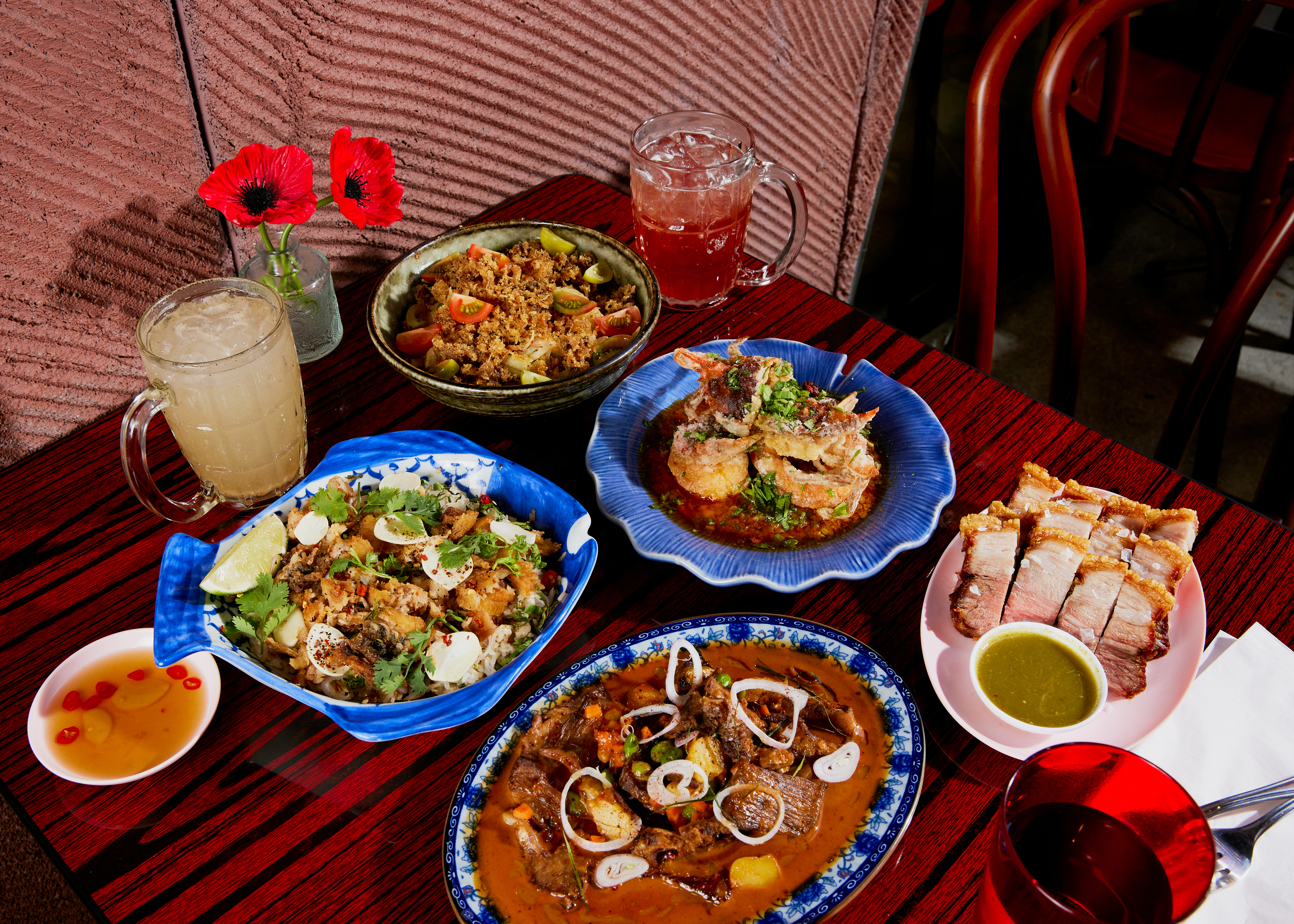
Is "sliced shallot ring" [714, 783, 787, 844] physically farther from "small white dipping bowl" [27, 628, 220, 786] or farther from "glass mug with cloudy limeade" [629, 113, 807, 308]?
"glass mug with cloudy limeade" [629, 113, 807, 308]

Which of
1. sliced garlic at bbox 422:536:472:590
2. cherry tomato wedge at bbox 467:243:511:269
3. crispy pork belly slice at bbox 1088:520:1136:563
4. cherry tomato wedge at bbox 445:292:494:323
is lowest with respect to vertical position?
sliced garlic at bbox 422:536:472:590

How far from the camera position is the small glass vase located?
5.88 feet

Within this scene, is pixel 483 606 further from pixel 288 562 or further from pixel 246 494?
pixel 246 494

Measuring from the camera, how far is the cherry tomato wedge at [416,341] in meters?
1.79

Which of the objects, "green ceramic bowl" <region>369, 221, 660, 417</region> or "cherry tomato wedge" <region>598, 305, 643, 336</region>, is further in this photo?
"cherry tomato wedge" <region>598, 305, 643, 336</region>

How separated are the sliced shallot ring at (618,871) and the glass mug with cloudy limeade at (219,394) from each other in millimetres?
948

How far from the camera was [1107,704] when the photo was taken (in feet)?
4.21

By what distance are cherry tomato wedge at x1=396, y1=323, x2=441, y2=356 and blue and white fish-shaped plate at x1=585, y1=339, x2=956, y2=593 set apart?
38cm

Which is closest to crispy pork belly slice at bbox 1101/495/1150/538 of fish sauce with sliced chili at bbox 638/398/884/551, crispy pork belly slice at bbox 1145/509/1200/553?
crispy pork belly slice at bbox 1145/509/1200/553

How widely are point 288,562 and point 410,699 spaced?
12.5 inches

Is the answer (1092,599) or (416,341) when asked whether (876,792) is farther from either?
(416,341)

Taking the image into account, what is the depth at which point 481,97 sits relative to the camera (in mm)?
2316

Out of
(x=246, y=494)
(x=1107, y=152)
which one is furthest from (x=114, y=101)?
(x=1107, y=152)

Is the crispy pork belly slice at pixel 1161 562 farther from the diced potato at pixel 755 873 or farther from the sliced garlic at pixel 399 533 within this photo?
the sliced garlic at pixel 399 533
